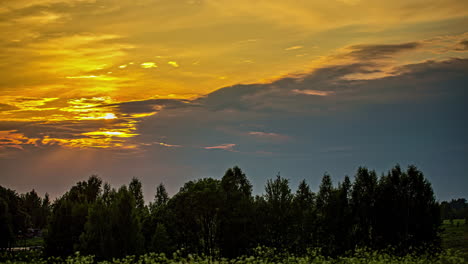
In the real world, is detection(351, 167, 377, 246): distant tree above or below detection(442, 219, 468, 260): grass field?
above

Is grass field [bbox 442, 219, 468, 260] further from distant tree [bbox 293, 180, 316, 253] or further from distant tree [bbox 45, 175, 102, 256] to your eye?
distant tree [bbox 45, 175, 102, 256]

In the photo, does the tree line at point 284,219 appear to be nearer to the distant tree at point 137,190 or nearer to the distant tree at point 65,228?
the distant tree at point 65,228

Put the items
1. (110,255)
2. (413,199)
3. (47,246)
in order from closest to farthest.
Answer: (110,255), (47,246), (413,199)

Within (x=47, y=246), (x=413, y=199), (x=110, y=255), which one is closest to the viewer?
(x=110, y=255)

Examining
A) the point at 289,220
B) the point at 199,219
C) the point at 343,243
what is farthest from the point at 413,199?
the point at 199,219

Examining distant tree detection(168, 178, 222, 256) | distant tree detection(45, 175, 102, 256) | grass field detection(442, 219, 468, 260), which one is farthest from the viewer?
grass field detection(442, 219, 468, 260)

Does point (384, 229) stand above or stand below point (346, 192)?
below

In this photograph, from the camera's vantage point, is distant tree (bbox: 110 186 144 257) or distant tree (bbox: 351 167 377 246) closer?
distant tree (bbox: 110 186 144 257)

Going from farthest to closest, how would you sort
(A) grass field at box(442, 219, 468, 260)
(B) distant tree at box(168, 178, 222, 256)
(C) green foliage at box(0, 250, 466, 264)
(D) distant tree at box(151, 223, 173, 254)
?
(A) grass field at box(442, 219, 468, 260) → (B) distant tree at box(168, 178, 222, 256) → (D) distant tree at box(151, 223, 173, 254) → (C) green foliage at box(0, 250, 466, 264)

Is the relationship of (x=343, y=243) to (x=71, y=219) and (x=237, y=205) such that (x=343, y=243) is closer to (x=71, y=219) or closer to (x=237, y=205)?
(x=237, y=205)

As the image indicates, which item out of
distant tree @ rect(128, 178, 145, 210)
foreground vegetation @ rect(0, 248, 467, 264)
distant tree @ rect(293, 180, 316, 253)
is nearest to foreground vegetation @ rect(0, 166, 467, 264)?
distant tree @ rect(293, 180, 316, 253)

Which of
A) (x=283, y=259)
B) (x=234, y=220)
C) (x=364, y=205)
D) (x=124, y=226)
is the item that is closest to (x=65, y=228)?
(x=124, y=226)

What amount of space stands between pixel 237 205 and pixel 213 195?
278 cm

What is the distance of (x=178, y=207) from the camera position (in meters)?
52.0
